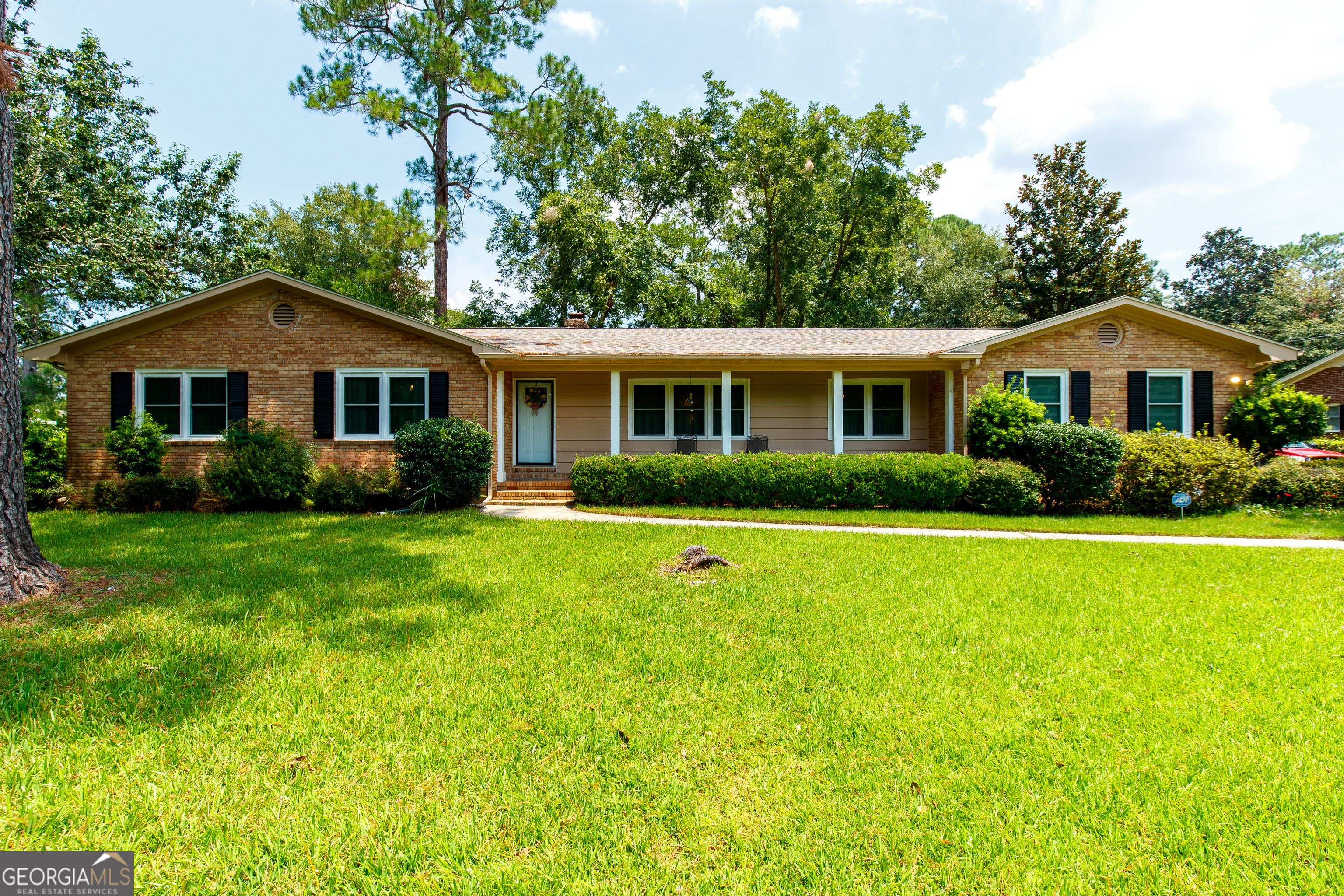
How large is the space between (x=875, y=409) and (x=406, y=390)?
11.2m

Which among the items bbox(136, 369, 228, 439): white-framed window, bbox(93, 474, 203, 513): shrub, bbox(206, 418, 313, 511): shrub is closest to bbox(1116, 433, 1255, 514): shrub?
bbox(206, 418, 313, 511): shrub

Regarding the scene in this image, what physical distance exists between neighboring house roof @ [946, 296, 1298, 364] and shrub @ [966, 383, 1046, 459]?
3.72 feet

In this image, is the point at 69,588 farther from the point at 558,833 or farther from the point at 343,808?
the point at 558,833

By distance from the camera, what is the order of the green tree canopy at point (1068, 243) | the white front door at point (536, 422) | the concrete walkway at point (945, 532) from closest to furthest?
the concrete walkway at point (945, 532)
the white front door at point (536, 422)
the green tree canopy at point (1068, 243)

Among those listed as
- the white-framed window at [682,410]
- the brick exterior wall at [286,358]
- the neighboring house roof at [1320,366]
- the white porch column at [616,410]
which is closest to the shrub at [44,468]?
the brick exterior wall at [286,358]

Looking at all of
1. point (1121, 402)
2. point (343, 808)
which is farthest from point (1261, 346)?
point (343, 808)

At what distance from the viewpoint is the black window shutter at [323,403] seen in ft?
38.2

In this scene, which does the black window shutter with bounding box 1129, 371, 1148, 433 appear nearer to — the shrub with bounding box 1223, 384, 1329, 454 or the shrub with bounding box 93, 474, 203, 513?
the shrub with bounding box 1223, 384, 1329, 454

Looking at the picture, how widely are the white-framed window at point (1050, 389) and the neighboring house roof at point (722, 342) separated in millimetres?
1374

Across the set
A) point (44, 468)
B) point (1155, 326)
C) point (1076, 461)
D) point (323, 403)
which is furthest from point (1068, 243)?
point (44, 468)

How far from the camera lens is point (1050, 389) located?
496 inches

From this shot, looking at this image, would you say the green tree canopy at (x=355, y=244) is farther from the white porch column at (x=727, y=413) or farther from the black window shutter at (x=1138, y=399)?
the black window shutter at (x=1138, y=399)

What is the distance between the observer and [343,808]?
2.32m

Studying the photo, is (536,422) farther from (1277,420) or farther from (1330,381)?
(1330,381)
